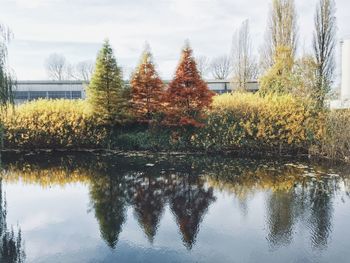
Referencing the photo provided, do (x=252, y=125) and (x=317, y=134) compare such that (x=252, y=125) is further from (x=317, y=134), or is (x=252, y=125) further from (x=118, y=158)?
(x=118, y=158)

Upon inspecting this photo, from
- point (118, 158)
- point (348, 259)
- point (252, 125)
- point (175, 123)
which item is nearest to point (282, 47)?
point (252, 125)

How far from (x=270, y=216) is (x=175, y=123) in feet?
29.4

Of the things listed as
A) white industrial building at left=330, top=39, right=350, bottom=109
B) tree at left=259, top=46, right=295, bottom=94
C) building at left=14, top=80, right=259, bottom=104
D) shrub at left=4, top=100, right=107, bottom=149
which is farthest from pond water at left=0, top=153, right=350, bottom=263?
building at left=14, top=80, right=259, bottom=104

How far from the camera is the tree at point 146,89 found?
52.3 feet

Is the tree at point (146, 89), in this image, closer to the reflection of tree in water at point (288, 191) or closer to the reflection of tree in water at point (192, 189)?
the reflection of tree in water at point (192, 189)

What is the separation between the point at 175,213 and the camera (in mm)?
7512

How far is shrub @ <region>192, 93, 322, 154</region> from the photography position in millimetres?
14672

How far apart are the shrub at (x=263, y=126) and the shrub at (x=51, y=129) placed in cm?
486

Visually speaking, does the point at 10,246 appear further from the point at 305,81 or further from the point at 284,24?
the point at 284,24

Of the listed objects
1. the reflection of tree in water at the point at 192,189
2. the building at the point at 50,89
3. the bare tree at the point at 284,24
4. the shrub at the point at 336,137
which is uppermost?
the bare tree at the point at 284,24

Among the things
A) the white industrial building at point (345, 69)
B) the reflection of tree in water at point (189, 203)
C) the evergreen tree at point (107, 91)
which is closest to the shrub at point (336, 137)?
the white industrial building at point (345, 69)

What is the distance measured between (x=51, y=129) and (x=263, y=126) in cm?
933

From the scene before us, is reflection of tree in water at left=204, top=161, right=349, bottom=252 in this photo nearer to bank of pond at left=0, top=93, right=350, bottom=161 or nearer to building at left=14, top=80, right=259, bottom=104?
bank of pond at left=0, top=93, right=350, bottom=161

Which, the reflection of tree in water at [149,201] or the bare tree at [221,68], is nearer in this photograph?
the reflection of tree in water at [149,201]
